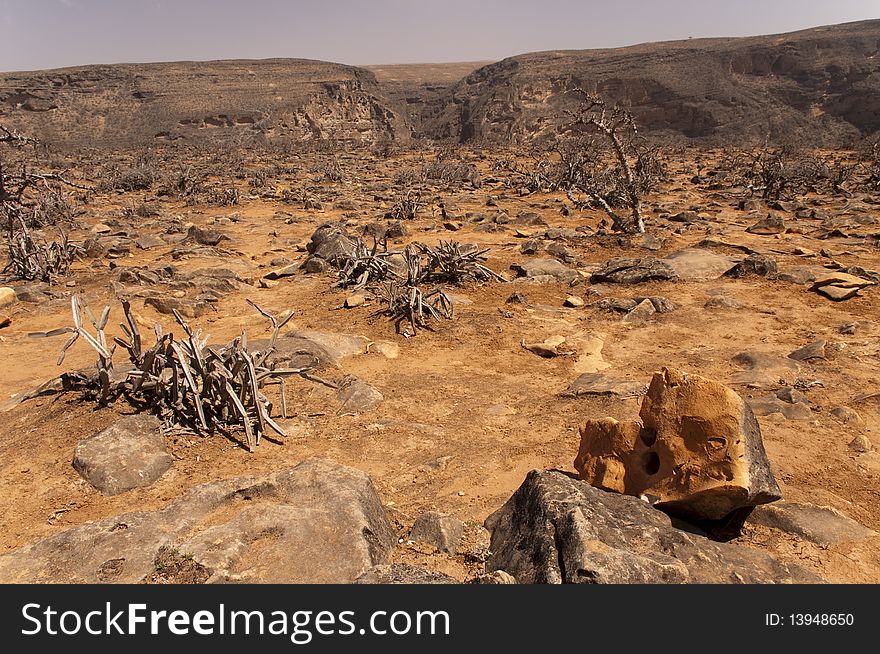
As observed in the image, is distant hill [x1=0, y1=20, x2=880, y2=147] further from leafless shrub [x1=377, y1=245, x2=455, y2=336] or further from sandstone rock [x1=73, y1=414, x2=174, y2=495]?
sandstone rock [x1=73, y1=414, x2=174, y2=495]

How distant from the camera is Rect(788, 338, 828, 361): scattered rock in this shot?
192 inches

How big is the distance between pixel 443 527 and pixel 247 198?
15.5 meters

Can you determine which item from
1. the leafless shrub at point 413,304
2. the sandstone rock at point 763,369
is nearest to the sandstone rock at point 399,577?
the sandstone rock at point 763,369

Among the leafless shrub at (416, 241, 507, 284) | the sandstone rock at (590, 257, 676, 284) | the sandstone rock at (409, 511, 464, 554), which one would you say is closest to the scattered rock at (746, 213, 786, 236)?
the sandstone rock at (590, 257, 676, 284)

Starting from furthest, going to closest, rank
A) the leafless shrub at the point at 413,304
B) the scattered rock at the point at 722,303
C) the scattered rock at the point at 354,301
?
the scattered rock at the point at 354,301 → the scattered rock at the point at 722,303 → the leafless shrub at the point at 413,304

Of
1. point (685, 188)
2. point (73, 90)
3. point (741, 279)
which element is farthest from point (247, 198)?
point (73, 90)

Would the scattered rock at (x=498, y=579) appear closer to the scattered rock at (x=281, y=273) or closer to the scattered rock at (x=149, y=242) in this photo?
the scattered rock at (x=281, y=273)

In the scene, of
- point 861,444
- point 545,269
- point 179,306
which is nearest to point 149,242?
point 179,306

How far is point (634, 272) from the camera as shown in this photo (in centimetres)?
750

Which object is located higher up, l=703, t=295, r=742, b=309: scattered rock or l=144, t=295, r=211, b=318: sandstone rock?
l=144, t=295, r=211, b=318: sandstone rock

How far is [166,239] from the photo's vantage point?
11.4 meters

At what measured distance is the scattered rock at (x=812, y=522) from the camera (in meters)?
2.67

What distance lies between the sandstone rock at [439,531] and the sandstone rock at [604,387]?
1824mm

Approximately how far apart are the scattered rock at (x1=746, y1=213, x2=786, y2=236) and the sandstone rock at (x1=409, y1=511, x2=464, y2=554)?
964 centimetres
